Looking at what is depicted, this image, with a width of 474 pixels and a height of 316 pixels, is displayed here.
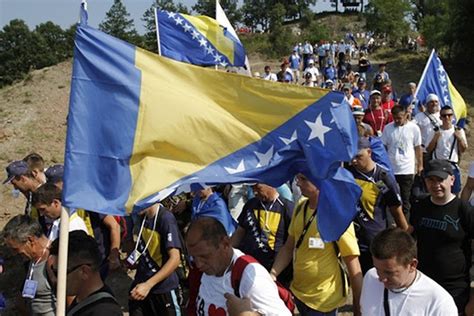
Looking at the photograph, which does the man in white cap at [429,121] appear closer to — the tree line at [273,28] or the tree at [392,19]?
the tree line at [273,28]

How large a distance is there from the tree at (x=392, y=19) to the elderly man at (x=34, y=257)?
37177 mm

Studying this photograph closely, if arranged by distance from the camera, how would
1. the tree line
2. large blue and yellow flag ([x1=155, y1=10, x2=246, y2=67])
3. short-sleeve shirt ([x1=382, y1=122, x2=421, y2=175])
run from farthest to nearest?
1. the tree line
2. large blue and yellow flag ([x1=155, y1=10, x2=246, y2=67])
3. short-sleeve shirt ([x1=382, y1=122, x2=421, y2=175])

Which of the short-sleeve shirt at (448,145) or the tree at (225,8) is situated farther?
the tree at (225,8)

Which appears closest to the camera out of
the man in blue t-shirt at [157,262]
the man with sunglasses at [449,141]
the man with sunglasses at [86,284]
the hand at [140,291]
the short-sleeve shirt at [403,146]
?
the man with sunglasses at [86,284]

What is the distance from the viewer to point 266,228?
15.1 ft

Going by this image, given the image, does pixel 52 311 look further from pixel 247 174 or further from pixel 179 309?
pixel 247 174

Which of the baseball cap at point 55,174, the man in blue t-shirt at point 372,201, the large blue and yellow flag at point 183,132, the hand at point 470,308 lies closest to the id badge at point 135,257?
the baseball cap at point 55,174

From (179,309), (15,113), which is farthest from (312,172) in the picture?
(15,113)

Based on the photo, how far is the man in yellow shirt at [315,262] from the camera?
3717mm

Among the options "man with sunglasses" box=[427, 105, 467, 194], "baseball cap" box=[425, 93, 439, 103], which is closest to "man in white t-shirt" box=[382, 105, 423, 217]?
"man with sunglasses" box=[427, 105, 467, 194]

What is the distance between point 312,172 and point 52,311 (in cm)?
210

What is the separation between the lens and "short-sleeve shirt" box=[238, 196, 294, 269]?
459cm

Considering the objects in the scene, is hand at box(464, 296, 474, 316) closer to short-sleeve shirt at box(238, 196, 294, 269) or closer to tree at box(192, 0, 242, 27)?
short-sleeve shirt at box(238, 196, 294, 269)

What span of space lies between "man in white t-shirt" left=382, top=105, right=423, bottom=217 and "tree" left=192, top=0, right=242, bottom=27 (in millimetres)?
54317
